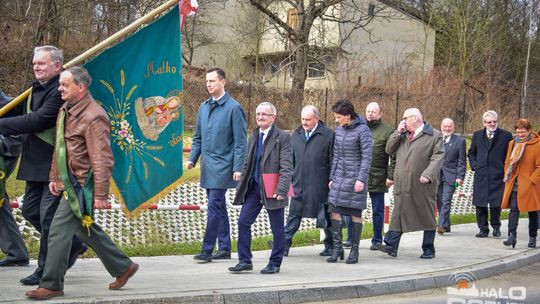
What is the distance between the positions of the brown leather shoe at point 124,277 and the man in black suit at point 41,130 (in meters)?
0.53

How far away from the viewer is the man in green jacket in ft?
36.5

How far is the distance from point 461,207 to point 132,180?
38.3 ft

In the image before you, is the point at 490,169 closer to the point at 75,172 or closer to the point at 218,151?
the point at 218,151

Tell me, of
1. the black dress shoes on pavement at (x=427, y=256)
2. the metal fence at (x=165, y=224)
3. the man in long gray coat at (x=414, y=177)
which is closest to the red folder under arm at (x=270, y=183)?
the man in long gray coat at (x=414, y=177)

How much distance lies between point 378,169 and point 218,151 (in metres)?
2.66

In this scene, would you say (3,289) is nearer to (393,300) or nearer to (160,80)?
(160,80)

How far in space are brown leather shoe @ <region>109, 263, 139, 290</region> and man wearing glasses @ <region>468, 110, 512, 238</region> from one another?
7401 mm

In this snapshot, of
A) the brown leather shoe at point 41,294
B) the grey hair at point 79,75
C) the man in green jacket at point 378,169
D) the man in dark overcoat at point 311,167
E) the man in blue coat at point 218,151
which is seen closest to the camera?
the brown leather shoe at point 41,294

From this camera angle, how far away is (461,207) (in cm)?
1858

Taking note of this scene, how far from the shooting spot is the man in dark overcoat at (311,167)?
10125 mm

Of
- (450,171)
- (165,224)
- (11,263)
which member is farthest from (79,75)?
(450,171)

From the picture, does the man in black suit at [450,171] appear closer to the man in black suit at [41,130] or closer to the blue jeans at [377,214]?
the blue jeans at [377,214]

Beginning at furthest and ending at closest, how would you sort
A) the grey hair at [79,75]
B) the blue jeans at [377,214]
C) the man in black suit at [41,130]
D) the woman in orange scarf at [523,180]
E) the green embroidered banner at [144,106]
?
the woman in orange scarf at [523,180], the blue jeans at [377,214], the green embroidered banner at [144,106], the man in black suit at [41,130], the grey hair at [79,75]

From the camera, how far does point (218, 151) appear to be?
9492 mm
